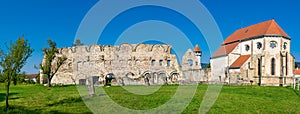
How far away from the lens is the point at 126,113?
11492 mm

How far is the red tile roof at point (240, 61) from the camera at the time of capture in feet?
143

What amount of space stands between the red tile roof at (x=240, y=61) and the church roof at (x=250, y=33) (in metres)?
2.60

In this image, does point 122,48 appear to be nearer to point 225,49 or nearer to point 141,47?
point 141,47

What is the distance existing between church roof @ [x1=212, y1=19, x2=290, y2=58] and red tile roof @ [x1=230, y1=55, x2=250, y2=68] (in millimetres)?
2598

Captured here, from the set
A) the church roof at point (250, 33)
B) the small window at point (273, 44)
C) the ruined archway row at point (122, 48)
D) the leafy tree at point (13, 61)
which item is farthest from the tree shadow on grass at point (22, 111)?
the small window at point (273, 44)

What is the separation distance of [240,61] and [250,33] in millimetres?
5921

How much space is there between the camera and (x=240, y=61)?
147 feet

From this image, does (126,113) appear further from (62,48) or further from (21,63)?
(62,48)

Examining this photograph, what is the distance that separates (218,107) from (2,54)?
10927 mm

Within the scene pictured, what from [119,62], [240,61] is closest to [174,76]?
[119,62]

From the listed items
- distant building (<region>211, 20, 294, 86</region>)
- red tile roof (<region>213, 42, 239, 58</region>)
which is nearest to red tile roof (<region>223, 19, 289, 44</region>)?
distant building (<region>211, 20, 294, 86</region>)

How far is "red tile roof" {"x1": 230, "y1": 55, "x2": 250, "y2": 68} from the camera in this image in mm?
43481

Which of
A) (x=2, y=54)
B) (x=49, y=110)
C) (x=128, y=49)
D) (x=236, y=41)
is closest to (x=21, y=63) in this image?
(x=2, y=54)

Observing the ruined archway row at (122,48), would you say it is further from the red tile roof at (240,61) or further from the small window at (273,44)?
the small window at (273,44)
